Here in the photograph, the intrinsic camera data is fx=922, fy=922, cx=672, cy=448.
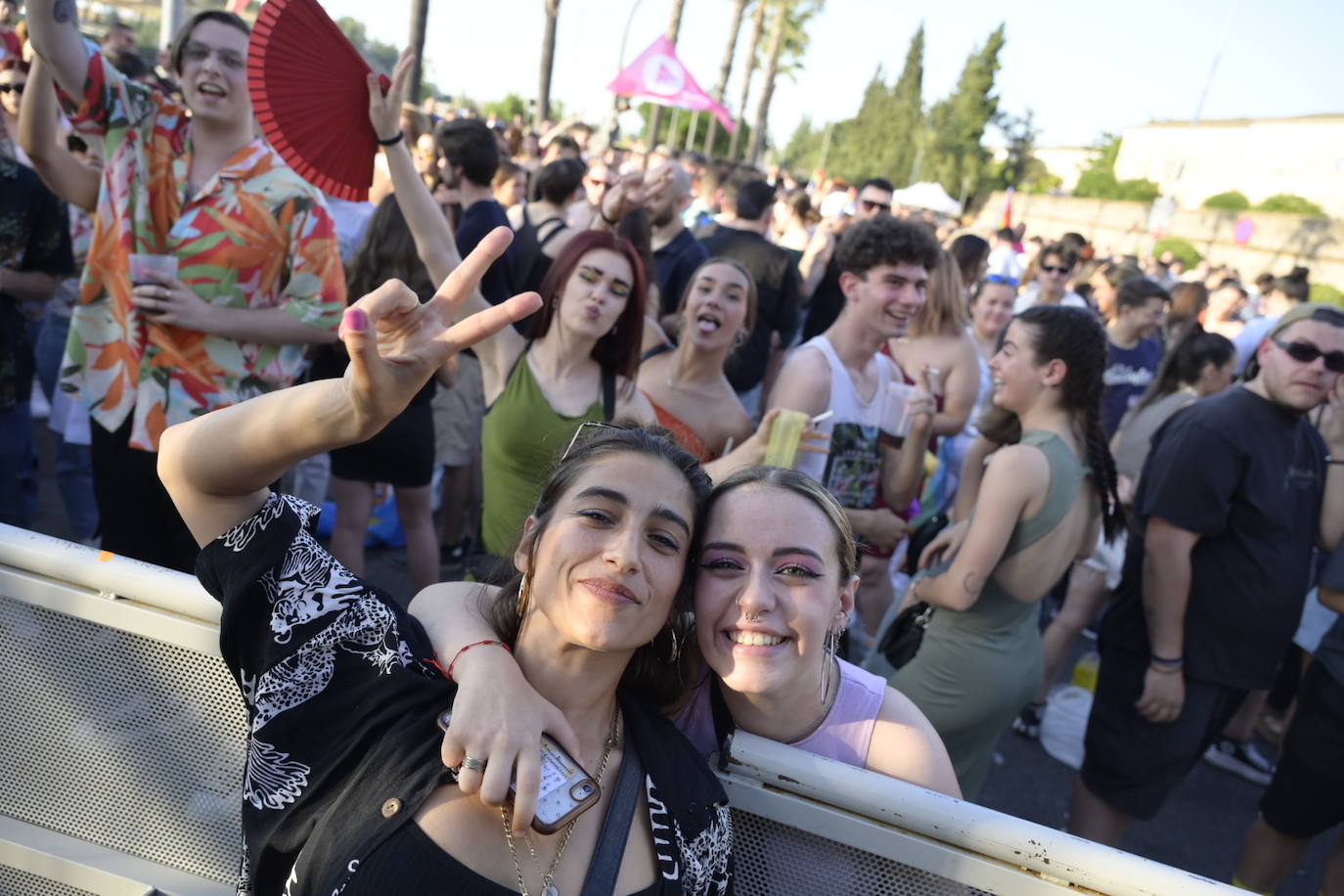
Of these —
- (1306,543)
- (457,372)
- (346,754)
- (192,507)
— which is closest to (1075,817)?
(1306,543)

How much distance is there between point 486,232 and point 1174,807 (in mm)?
4553

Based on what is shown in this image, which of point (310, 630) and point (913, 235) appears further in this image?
point (913, 235)

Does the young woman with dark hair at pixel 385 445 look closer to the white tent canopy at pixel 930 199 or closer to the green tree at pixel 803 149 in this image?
the white tent canopy at pixel 930 199

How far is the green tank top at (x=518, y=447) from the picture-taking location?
3152 mm

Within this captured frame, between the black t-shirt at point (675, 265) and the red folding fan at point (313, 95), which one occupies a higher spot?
the red folding fan at point (313, 95)

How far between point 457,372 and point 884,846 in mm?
4327

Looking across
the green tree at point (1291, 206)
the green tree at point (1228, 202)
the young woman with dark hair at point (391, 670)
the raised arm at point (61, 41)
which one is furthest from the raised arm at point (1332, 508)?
the green tree at point (1228, 202)

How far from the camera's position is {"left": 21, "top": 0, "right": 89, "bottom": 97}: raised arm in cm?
265

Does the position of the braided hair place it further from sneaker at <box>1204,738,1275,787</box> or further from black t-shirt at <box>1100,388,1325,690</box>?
sneaker at <box>1204,738,1275,787</box>

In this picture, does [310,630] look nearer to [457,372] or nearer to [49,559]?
[49,559]

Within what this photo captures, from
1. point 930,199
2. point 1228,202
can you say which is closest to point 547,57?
point 930,199

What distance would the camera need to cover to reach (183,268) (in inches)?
115

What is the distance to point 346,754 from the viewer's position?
1.54m

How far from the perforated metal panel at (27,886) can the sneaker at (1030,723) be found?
4.23 metres
